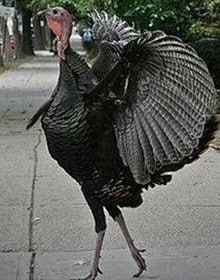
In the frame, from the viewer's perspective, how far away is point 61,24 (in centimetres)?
488

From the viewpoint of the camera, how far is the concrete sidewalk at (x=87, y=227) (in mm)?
5645

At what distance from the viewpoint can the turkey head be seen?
15.9 feet

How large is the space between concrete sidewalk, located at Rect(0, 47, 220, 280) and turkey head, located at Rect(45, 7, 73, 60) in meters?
1.62

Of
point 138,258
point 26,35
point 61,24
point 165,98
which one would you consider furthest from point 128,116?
point 26,35

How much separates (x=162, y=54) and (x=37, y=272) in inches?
73.8

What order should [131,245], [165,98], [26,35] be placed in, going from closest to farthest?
1. [165,98]
2. [131,245]
3. [26,35]

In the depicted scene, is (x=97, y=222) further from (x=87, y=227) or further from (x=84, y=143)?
(x=87, y=227)

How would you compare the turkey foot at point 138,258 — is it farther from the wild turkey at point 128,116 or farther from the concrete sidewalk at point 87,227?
the wild turkey at point 128,116

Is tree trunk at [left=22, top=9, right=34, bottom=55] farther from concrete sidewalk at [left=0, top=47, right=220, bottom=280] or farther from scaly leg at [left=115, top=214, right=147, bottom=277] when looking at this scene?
scaly leg at [left=115, top=214, right=147, bottom=277]

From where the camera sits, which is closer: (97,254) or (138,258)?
(97,254)

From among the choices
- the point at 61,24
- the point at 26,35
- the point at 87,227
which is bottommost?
the point at 26,35

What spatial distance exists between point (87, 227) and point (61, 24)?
2.48 meters

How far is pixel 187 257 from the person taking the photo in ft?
19.3

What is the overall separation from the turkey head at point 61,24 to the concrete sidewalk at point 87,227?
162cm
